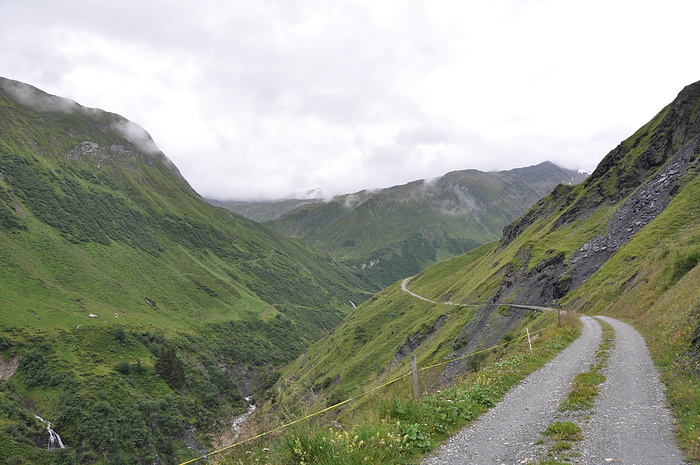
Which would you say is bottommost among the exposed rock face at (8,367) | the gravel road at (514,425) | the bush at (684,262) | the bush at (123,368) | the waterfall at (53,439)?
the waterfall at (53,439)

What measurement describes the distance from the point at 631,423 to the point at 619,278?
1937 inches

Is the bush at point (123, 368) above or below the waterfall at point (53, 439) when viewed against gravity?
above

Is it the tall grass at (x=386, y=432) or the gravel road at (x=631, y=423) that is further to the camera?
the gravel road at (x=631, y=423)

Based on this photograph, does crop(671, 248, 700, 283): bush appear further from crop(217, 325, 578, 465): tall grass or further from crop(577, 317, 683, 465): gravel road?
crop(217, 325, 578, 465): tall grass

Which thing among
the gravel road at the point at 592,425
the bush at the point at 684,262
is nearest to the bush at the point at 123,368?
the gravel road at the point at 592,425

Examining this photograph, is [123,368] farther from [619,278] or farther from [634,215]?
[634,215]

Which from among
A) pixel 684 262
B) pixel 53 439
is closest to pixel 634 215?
pixel 684 262

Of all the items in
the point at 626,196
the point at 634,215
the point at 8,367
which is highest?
the point at 626,196

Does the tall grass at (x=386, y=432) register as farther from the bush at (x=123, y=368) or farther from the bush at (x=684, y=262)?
the bush at (x=123, y=368)

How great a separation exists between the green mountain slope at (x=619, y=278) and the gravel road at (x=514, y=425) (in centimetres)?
366

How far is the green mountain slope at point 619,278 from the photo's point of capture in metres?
18.6

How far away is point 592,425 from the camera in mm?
11234

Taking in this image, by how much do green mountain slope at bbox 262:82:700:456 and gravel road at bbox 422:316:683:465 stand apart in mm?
673

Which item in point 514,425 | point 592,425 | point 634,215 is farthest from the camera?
point 634,215
